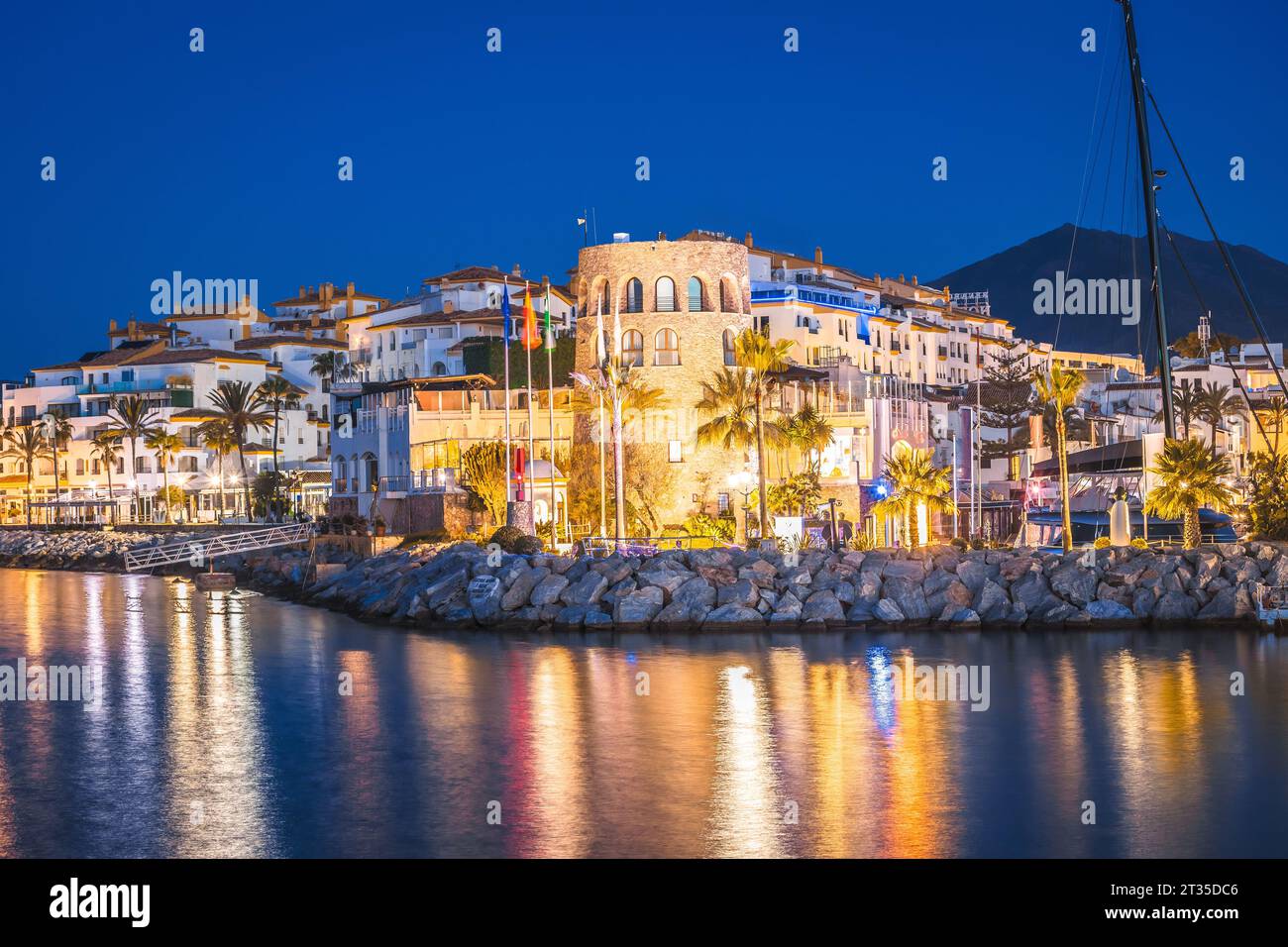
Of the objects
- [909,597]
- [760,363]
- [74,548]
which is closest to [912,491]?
[760,363]

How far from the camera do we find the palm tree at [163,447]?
110 m

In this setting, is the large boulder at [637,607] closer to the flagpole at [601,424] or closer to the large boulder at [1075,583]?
the large boulder at [1075,583]

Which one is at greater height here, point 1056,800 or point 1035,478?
point 1035,478

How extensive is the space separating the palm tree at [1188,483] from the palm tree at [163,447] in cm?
7754

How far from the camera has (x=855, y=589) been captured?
144 feet

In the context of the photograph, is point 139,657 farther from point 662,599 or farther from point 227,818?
point 227,818

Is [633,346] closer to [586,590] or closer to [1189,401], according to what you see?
[586,590]

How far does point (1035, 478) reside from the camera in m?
63.5

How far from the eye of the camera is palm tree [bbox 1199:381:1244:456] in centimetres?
9400

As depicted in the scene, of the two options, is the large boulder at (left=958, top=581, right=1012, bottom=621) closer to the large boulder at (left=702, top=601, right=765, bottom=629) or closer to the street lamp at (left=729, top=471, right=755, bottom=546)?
the large boulder at (left=702, top=601, right=765, bottom=629)

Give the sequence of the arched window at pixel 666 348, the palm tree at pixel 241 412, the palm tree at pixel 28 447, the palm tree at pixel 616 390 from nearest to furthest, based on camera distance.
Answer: the palm tree at pixel 616 390, the arched window at pixel 666 348, the palm tree at pixel 241 412, the palm tree at pixel 28 447
